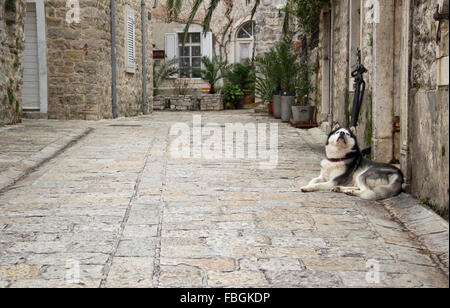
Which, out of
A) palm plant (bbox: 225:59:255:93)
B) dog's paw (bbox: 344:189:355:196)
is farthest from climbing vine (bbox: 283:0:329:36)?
palm plant (bbox: 225:59:255:93)

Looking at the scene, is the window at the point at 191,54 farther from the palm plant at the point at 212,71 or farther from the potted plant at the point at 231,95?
the potted plant at the point at 231,95

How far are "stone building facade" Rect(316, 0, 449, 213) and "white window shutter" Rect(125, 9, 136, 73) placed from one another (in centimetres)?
644

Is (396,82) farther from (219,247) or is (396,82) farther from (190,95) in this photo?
(190,95)

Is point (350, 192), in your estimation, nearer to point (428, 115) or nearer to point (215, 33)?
point (428, 115)

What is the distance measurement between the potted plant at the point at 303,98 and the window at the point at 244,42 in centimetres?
805

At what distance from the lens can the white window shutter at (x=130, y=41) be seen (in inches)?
556

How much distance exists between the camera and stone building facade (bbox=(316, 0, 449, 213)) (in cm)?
382

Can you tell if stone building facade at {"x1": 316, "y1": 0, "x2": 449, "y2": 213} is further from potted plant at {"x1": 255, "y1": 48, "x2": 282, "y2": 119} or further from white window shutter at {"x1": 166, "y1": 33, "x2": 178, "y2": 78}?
white window shutter at {"x1": 166, "y1": 33, "x2": 178, "y2": 78}

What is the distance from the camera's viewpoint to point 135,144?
8.13m

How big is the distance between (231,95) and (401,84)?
47.2ft

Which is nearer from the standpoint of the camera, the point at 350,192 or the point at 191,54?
the point at 350,192

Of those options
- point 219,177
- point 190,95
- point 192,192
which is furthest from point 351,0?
point 190,95

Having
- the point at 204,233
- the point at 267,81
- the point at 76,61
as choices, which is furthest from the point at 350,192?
the point at 267,81

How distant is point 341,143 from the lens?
4781mm
